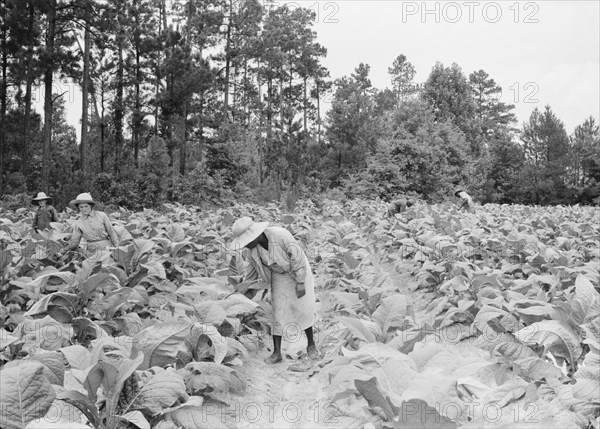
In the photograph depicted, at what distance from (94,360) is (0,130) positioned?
24.1 metres

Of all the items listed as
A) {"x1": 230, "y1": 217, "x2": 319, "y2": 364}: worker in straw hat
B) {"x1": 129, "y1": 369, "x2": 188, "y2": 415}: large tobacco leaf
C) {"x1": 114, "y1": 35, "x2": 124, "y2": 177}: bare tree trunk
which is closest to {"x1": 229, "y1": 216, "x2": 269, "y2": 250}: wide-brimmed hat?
{"x1": 230, "y1": 217, "x2": 319, "y2": 364}: worker in straw hat

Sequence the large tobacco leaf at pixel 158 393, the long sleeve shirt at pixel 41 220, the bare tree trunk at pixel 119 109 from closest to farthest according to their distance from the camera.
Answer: the large tobacco leaf at pixel 158 393, the long sleeve shirt at pixel 41 220, the bare tree trunk at pixel 119 109

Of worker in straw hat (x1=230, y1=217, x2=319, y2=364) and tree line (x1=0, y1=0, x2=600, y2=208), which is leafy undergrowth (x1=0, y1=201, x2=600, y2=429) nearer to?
worker in straw hat (x1=230, y1=217, x2=319, y2=364)

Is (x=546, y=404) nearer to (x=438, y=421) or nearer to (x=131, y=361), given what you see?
(x=438, y=421)

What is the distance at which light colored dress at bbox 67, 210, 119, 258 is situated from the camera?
6641 mm

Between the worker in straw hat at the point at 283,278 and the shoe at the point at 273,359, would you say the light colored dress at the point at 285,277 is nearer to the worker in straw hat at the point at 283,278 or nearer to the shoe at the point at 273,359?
the worker in straw hat at the point at 283,278

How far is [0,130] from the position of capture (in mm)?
23484

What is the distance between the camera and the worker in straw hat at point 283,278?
4.83 m

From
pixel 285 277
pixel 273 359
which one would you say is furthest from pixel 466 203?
pixel 273 359

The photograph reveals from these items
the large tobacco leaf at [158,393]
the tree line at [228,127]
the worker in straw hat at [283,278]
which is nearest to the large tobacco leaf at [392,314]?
the worker in straw hat at [283,278]

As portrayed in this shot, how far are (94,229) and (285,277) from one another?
303 centimetres

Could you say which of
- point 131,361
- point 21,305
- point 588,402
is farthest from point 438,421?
point 21,305

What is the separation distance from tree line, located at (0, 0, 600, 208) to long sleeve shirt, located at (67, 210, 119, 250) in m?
10.8

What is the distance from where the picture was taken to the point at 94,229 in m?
6.75
